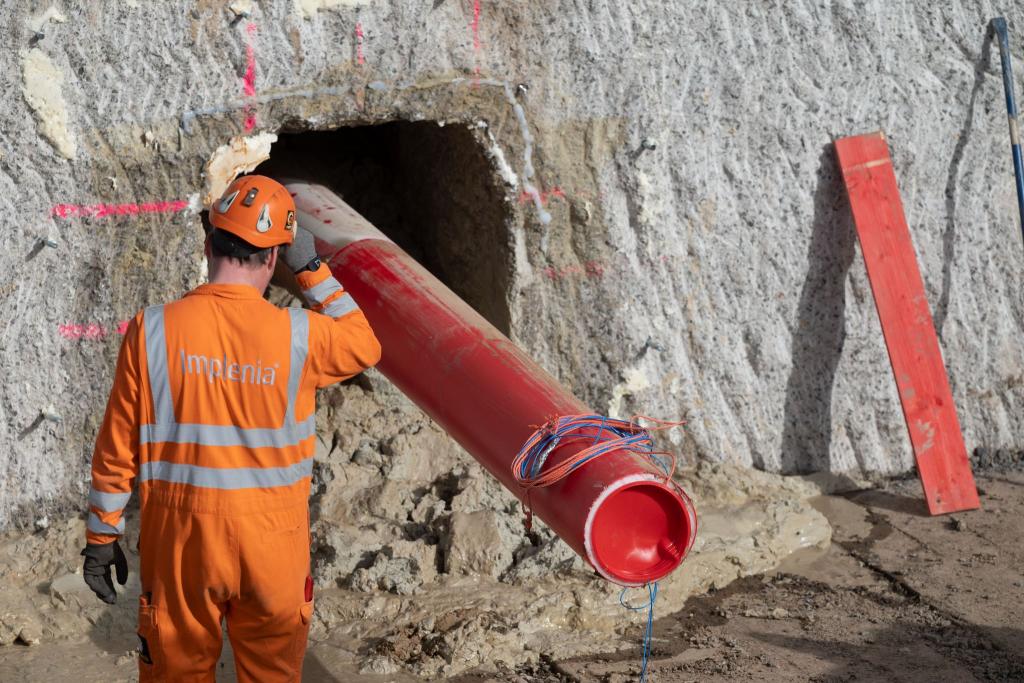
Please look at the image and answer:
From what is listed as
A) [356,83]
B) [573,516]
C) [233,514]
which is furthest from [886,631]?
[356,83]

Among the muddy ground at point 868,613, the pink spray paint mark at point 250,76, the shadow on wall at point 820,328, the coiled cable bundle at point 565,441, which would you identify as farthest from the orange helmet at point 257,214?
the shadow on wall at point 820,328

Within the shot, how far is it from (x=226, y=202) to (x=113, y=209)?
5.17ft

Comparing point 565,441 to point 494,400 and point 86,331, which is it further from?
point 86,331

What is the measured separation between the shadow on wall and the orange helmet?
9.46 ft

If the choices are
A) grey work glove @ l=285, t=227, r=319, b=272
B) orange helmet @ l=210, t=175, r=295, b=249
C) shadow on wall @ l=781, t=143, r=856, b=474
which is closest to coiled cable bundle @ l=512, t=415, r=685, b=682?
grey work glove @ l=285, t=227, r=319, b=272

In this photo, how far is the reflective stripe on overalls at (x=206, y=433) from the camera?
2.68 meters

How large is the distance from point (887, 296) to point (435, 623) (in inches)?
97.1

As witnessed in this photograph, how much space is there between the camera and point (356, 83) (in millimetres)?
4320

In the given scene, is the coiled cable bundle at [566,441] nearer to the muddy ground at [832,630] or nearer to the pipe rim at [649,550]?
the pipe rim at [649,550]

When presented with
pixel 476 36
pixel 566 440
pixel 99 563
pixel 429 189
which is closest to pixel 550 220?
pixel 476 36

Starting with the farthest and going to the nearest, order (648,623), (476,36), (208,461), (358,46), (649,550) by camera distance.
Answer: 1. (476,36)
2. (358,46)
3. (648,623)
4. (649,550)
5. (208,461)

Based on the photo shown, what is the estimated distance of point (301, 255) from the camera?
2945 millimetres

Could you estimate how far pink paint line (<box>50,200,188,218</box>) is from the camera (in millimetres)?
4098

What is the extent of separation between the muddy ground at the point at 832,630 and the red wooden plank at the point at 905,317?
9.4 inches
